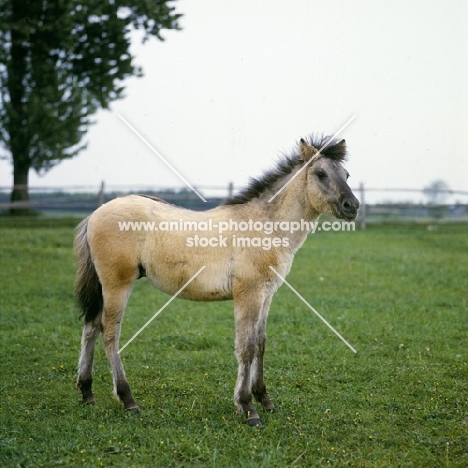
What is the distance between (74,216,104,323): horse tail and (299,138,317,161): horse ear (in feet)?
8.03

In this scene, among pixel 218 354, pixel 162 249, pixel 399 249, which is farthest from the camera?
pixel 399 249

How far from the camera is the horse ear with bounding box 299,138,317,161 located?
6008mm

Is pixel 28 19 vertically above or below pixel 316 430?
above

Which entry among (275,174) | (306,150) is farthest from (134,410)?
(306,150)

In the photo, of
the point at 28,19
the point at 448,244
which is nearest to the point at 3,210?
the point at 28,19

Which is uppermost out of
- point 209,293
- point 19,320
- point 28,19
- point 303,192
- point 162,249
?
point 28,19

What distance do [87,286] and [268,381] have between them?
7.79 feet

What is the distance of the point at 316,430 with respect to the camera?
17.5 feet

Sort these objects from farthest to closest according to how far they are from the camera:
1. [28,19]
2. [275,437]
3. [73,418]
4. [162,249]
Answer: [28,19] → [162,249] → [73,418] → [275,437]

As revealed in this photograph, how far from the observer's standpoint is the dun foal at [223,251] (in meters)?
5.82

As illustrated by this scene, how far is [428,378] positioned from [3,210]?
1908 cm

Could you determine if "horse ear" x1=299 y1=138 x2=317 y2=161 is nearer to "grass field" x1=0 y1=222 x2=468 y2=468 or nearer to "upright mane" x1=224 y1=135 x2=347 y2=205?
"upright mane" x1=224 y1=135 x2=347 y2=205

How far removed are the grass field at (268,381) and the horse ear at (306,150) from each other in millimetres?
2575

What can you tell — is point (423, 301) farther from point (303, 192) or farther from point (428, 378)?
point (303, 192)
